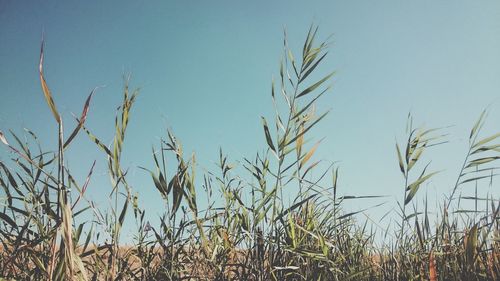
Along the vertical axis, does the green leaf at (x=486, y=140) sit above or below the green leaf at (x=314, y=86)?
below

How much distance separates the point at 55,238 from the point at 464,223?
8.74 ft

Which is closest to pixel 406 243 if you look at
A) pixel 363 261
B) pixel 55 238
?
pixel 363 261

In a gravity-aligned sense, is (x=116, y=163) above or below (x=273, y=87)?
below

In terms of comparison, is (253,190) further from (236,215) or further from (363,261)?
(363,261)

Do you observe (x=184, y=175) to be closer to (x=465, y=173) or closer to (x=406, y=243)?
(x=406, y=243)

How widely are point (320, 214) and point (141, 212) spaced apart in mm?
1261

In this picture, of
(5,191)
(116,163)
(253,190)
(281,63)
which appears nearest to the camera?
(116,163)

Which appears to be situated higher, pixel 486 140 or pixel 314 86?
pixel 314 86

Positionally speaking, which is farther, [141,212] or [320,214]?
[320,214]

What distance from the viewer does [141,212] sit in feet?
8.63

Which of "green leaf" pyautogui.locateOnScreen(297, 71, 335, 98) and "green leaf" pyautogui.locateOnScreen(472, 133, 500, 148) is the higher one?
"green leaf" pyautogui.locateOnScreen(297, 71, 335, 98)

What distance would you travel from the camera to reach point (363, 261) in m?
Answer: 2.90

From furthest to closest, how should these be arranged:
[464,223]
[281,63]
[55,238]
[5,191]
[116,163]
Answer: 1. [464,223]
2. [281,63]
3. [5,191]
4. [116,163]
5. [55,238]

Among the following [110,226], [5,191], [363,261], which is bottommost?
[363,261]
